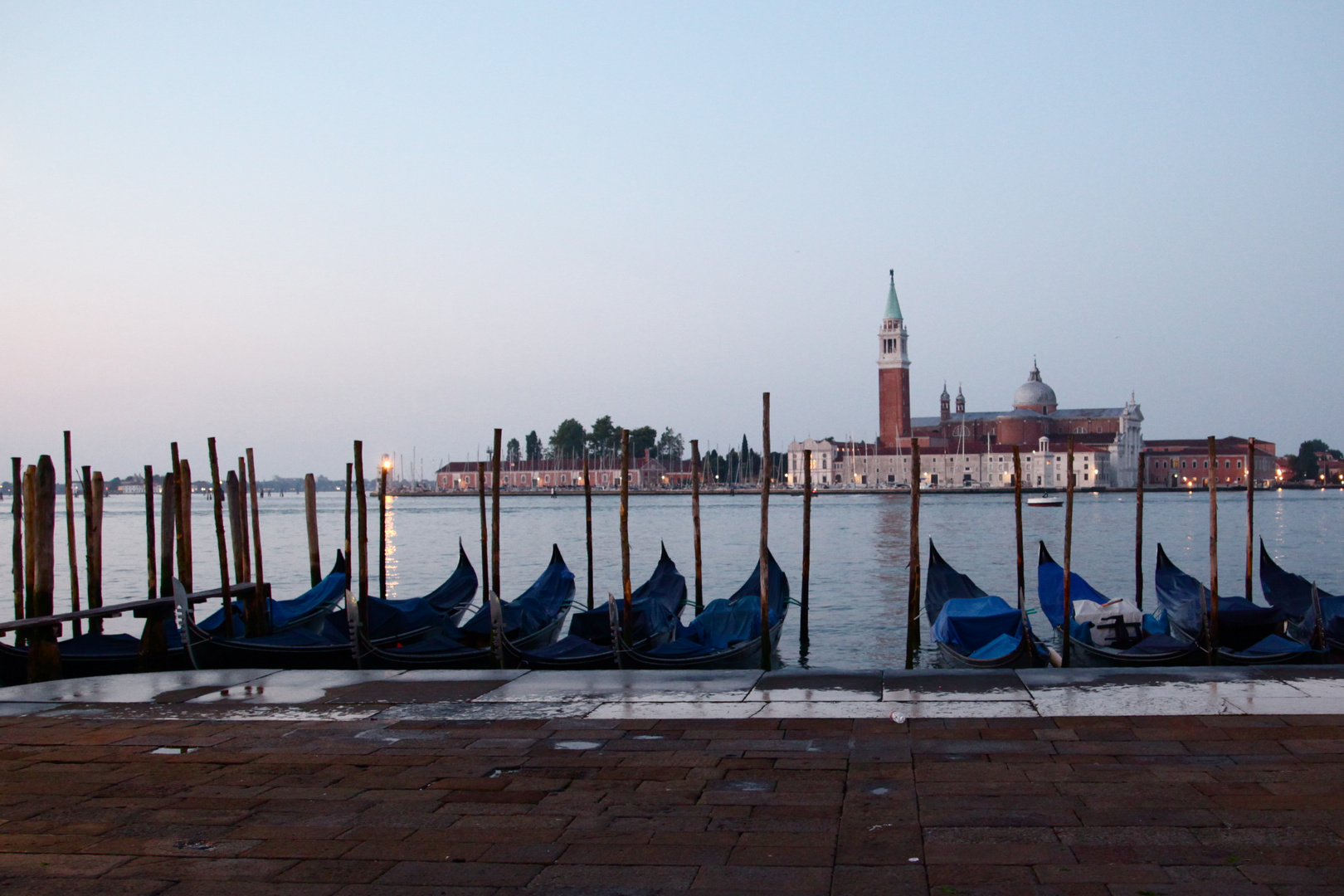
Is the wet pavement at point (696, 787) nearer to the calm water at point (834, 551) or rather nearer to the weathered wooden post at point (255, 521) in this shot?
the weathered wooden post at point (255, 521)

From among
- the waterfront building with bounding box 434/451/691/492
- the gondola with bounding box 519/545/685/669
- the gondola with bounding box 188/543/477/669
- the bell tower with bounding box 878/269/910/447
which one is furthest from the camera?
the waterfront building with bounding box 434/451/691/492

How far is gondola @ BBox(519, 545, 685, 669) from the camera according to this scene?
10570 millimetres

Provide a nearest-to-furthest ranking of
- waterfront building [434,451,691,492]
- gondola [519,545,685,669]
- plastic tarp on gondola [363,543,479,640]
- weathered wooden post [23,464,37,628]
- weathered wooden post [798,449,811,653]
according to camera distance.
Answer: weathered wooden post [23,464,37,628], gondola [519,545,685,669], plastic tarp on gondola [363,543,479,640], weathered wooden post [798,449,811,653], waterfront building [434,451,691,492]

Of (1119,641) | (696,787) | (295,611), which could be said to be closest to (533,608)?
(295,611)

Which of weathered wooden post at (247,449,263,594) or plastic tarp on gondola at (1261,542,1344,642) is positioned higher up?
weathered wooden post at (247,449,263,594)

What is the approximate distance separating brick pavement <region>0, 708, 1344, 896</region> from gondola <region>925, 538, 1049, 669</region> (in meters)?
5.13

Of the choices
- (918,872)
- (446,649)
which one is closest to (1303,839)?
(918,872)

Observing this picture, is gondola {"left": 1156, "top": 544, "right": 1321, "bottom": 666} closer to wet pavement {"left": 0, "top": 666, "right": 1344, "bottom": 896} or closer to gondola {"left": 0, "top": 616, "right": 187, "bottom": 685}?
wet pavement {"left": 0, "top": 666, "right": 1344, "bottom": 896}

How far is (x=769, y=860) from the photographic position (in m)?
3.83

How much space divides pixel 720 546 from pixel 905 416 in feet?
215

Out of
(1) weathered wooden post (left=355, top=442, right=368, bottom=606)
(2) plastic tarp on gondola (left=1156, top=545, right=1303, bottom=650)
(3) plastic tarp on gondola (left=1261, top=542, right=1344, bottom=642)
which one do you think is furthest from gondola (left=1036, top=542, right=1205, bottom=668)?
(1) weathered wooden post (left=355, top=442, right=368, bottom=606)

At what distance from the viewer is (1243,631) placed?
37.1 feet

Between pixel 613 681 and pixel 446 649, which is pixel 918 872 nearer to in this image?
pixel 613 681

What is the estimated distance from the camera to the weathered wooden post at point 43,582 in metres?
9.48
